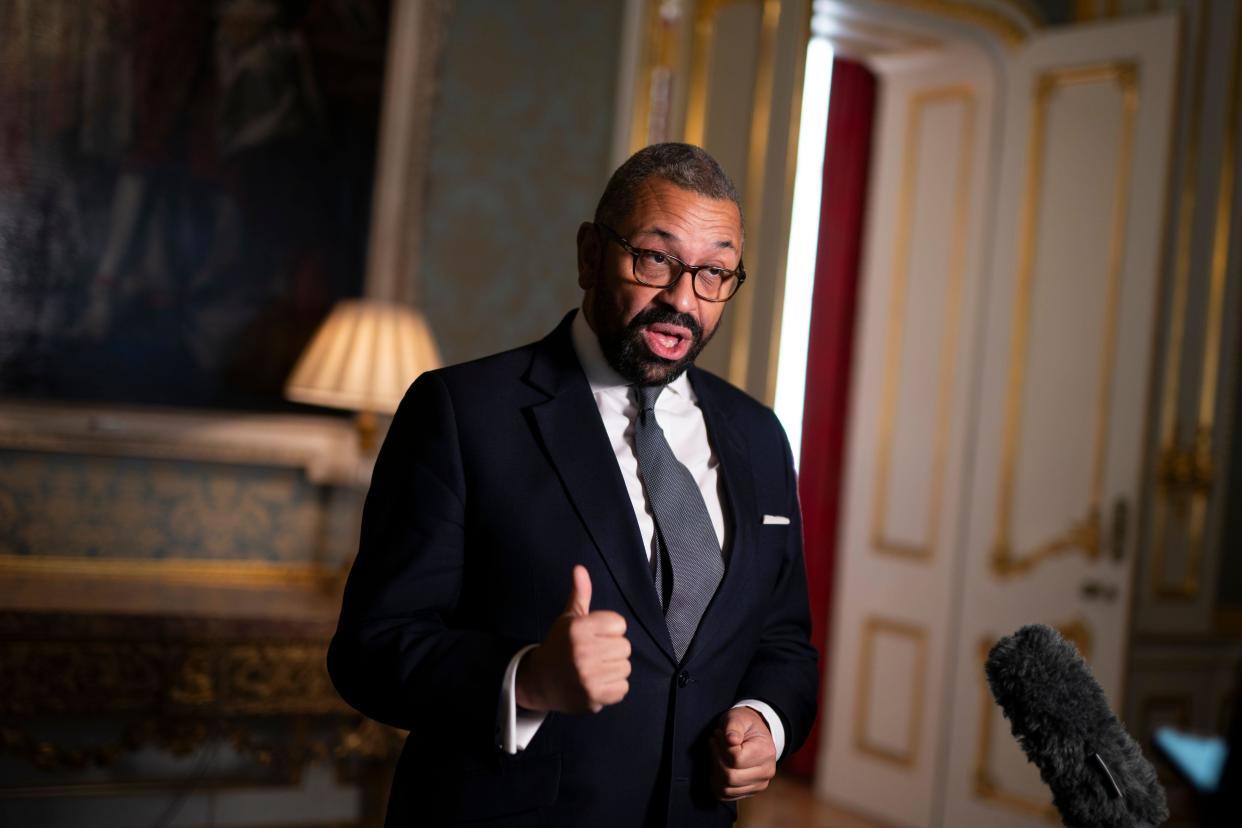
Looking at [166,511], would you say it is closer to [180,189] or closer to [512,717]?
[180,189]

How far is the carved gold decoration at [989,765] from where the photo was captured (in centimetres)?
464

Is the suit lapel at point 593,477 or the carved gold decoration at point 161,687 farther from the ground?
the suit lapel at point 593,477

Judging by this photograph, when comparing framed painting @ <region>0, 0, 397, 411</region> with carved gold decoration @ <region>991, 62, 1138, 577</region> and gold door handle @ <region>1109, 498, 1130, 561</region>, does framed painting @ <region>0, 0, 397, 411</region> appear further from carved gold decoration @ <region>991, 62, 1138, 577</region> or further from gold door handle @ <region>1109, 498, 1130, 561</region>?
gold door handle @ <region>1109, 498, 1130, 561</region>

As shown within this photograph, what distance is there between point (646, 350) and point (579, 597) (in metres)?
0.39

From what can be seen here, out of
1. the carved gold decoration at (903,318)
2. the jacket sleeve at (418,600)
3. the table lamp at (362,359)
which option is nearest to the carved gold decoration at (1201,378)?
the carved gold decoration at (903,318)

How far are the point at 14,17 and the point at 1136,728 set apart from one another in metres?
4.45

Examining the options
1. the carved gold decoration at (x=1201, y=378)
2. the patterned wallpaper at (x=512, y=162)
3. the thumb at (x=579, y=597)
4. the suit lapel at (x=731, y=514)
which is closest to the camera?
the thumb at (x=579, y=597)

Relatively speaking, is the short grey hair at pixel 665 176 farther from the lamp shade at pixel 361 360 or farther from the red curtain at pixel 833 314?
the red curtain at pixel 833 314

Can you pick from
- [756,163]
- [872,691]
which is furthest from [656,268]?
[872,691]

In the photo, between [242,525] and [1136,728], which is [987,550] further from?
[242,525]

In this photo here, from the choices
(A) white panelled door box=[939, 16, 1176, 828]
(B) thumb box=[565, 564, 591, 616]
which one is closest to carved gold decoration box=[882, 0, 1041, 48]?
(A) white panelled door box=[939, 16, 1176, 828]

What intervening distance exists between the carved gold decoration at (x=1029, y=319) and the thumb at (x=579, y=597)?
3.65m

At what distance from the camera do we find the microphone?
132 centimetres

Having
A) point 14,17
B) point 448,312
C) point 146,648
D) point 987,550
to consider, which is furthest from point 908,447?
point 14,17
